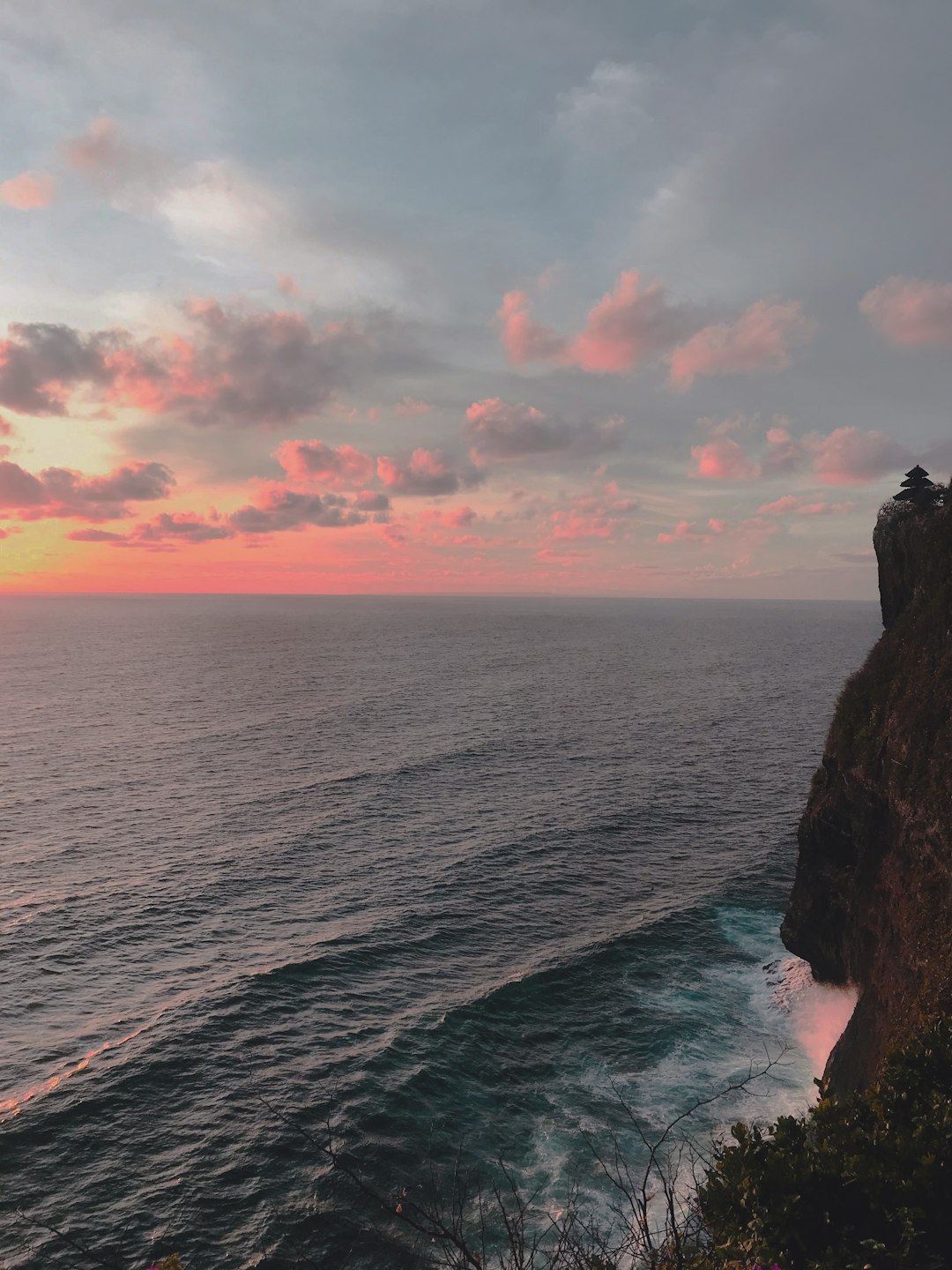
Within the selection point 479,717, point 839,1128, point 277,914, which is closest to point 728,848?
point 277,914

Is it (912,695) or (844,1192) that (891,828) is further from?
(844,1192)

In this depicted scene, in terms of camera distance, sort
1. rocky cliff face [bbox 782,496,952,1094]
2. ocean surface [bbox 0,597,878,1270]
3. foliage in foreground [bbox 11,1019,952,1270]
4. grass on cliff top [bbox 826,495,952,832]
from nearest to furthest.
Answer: foliage in foreground [bbox 11,1019,952,1270]
rocky cliff face [bbox 782,496,952,1094]
ocean surface [bbox 0,597,878,1270]
grass on cliff top [bbox 826,495,952,832]

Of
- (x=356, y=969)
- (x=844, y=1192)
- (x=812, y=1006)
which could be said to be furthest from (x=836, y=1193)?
(x=356, y=969)

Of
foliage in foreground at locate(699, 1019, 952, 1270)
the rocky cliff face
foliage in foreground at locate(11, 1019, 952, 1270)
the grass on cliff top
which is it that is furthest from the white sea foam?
foliage in foreground at locate(699, 1019, 952, 1270)

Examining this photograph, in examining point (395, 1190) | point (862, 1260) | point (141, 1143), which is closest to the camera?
point (862, 1260)

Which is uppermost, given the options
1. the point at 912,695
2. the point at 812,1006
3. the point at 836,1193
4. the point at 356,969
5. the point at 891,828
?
the point at 912,695

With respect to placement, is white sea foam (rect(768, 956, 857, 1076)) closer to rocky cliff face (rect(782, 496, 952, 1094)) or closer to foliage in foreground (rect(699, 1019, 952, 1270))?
rocky cliff face (rect(782, 496, 952, 1094))

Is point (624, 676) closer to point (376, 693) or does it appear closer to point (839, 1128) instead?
point (376, 693)
